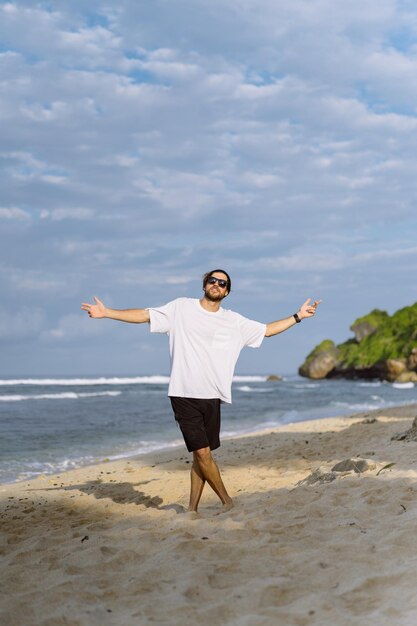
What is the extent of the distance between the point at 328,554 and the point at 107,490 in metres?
5.31

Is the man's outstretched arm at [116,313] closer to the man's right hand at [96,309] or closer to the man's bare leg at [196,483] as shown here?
the man's right hand at [96,309]

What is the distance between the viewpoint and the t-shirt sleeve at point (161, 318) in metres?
6.16

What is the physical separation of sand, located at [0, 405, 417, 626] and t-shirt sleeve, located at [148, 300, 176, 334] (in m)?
1.86

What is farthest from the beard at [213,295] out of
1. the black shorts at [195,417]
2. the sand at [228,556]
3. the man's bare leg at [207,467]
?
the sand at [228,556]

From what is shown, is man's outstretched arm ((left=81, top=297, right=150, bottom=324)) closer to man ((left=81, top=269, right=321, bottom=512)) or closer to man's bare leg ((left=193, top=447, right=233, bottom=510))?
man ((left=81, top=269, right=321, bottom=512))

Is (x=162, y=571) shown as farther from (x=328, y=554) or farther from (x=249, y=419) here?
(x=249, y=419)

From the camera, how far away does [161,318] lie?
6184mm

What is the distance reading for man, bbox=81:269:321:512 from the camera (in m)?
6.11

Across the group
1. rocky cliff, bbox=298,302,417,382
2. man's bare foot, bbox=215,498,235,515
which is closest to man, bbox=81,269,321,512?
man's bare foot, bbox=215,498,235,515

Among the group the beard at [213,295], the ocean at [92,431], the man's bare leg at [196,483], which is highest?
the beard at [213,295]

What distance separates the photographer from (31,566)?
514 cm

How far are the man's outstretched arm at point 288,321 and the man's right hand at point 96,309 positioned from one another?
173 cm

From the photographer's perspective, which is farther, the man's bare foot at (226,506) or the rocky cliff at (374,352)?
the rocky cliff at (374,352)

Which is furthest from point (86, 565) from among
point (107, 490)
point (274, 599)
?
point (107, 490)
